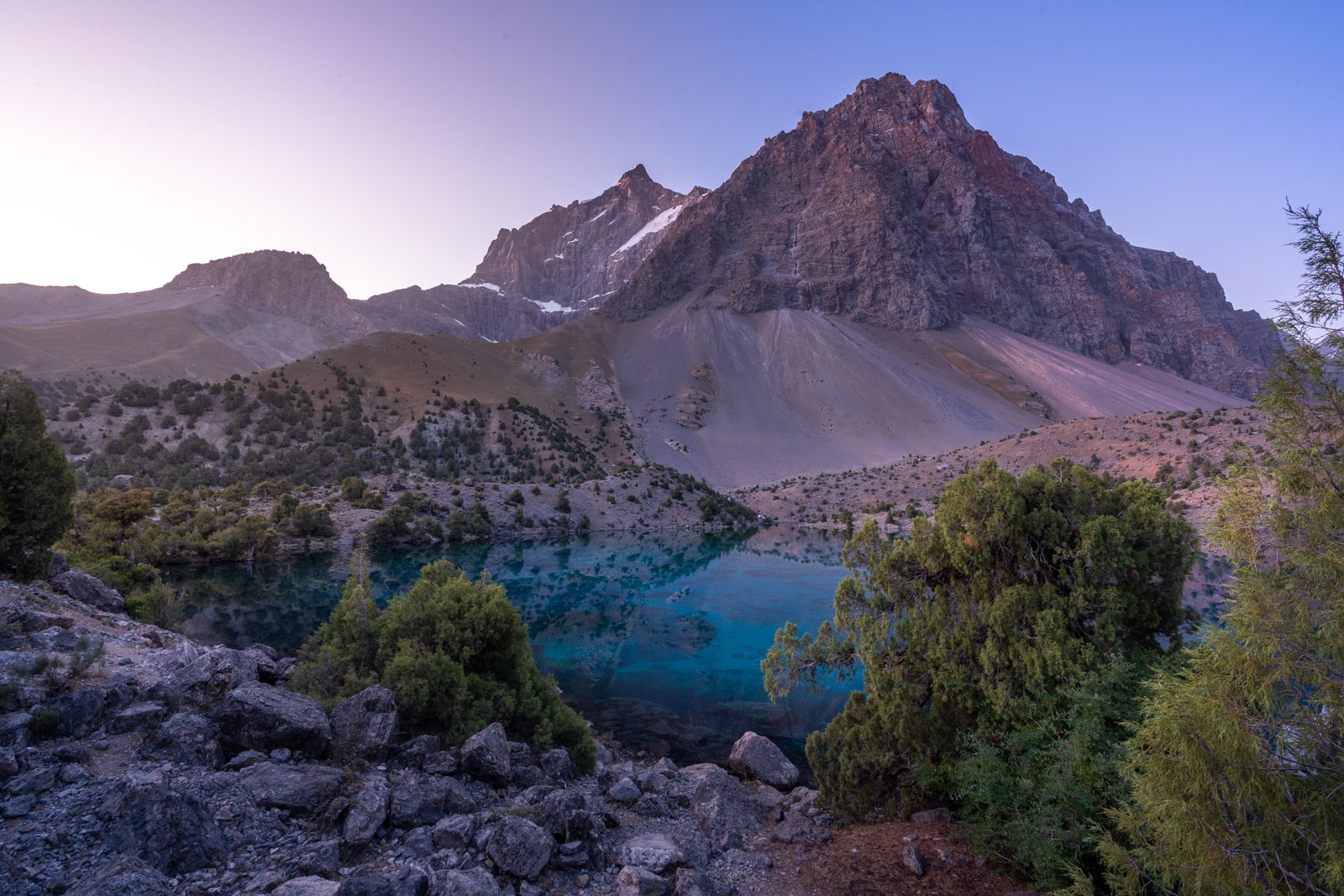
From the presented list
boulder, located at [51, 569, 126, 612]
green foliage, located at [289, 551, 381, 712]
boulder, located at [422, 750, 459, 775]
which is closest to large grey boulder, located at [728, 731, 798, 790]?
boulder, located at [422, 750, 459, 775]

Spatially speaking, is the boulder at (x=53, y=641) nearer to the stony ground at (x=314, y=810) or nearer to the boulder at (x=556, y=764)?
the stony ground at (x=314, y=810)

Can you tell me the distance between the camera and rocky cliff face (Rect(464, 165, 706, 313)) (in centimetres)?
18212

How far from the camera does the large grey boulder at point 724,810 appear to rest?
24.6 ft

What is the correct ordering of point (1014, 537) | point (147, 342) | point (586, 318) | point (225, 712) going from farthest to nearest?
point (586, 318) → point (147, 342) → point (1014, 537) → point (225, 712)

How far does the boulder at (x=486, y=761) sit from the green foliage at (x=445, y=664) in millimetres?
907

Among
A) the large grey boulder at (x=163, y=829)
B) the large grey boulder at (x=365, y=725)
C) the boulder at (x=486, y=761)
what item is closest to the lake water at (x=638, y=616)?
the boulder at (x=486, y=761)

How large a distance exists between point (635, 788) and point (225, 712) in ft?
16.3

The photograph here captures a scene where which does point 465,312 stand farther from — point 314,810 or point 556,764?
point 314,810

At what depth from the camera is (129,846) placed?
4625 mm

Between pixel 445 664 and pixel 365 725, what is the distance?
168 cm

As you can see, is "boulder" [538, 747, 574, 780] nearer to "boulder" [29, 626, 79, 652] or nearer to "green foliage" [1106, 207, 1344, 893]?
"boulder" [29, 626, 79, 652]

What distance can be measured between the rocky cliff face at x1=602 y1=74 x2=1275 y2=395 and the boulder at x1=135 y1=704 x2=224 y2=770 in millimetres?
112542

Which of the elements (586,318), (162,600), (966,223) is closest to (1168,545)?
(162,600)

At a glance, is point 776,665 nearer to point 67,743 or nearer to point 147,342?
point 67,743
